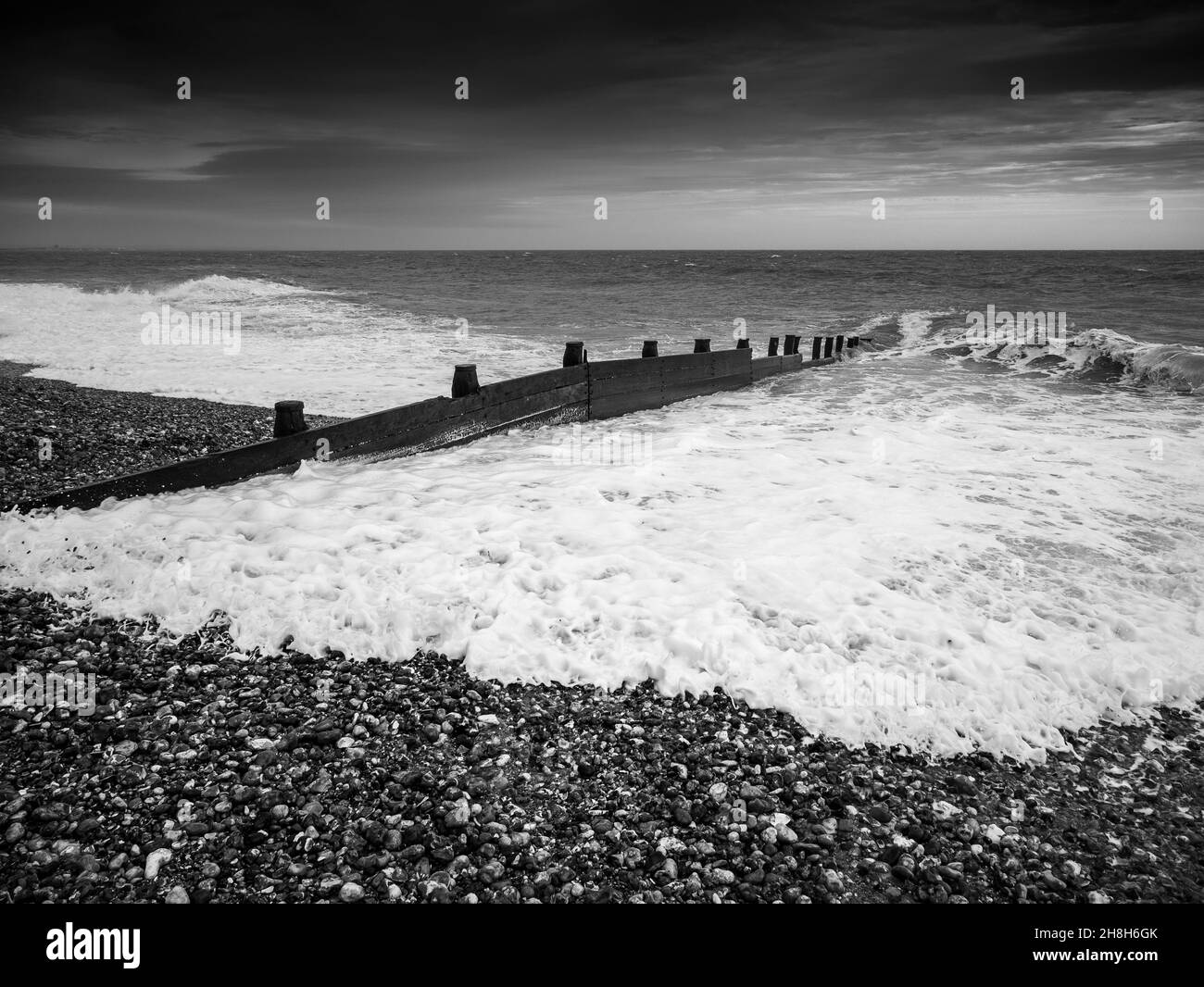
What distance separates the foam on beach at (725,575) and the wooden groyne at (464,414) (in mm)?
201

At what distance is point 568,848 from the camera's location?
11.0 feet

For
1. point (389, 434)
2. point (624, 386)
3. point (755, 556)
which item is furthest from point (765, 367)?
point (755, 556)

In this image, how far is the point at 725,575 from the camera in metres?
5.84

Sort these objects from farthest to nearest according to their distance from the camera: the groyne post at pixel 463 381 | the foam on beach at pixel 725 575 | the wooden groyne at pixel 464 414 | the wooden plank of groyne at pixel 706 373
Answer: the wooden plank of groyne at pixel 706 373 < the groyne post at pixel 463 381 < the wooden groyne at pixel 464 414 < the foam on beach at pixel 725 575

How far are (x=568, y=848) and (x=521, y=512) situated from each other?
12.5 ft

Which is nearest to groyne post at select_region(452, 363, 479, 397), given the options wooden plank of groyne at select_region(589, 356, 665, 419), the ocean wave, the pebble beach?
wooden plank of groyne at select_region(589, 356, 665, 419)

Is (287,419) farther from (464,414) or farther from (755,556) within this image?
(755,556)

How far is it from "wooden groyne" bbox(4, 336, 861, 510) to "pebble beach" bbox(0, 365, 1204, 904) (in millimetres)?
1885

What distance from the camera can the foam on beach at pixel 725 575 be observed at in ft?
15.3

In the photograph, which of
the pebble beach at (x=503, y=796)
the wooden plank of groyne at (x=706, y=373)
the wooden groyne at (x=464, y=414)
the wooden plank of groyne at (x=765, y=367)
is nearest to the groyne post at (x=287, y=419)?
the wooden groyne at (x=464, y=414)

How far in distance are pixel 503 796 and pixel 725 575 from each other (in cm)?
281

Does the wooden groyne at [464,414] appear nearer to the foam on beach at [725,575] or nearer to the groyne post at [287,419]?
the groyne post at [287,419]
